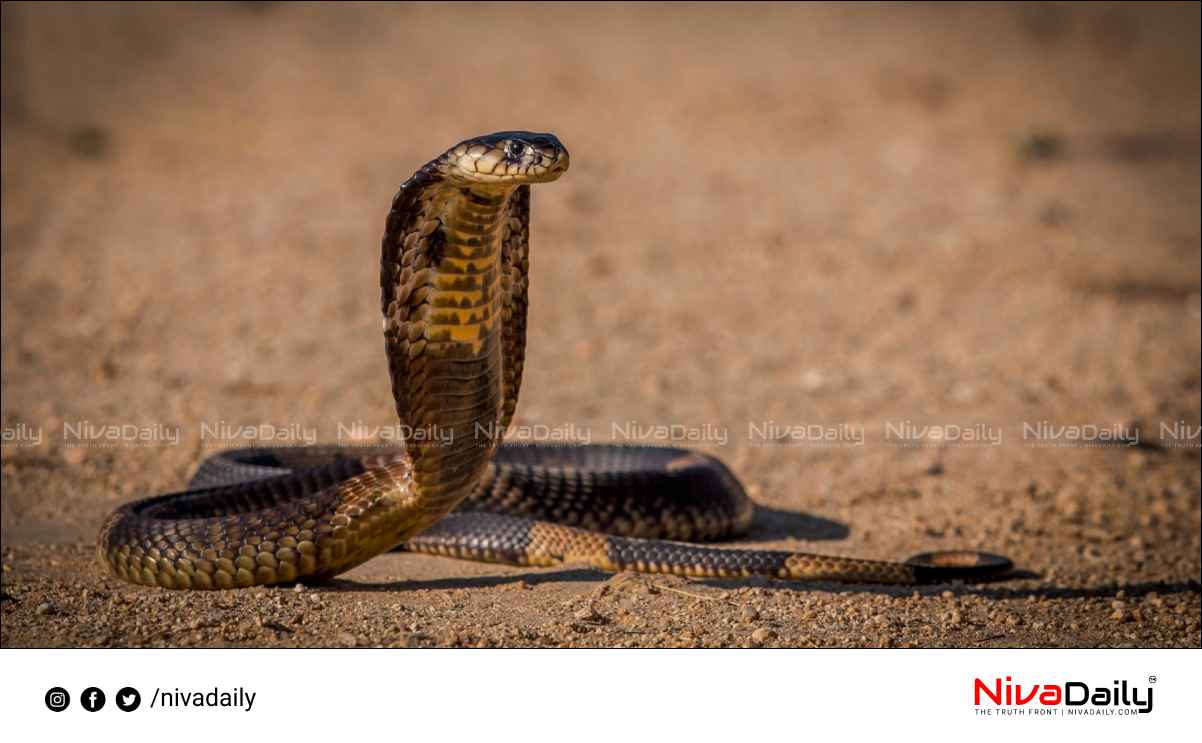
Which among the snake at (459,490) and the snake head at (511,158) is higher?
the snake head at (511,158)

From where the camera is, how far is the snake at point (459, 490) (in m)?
5.37

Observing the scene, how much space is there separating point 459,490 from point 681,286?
8685 millimetres

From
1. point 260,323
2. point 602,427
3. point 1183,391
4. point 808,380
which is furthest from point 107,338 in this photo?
point 1183,391

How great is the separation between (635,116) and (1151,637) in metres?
14.3

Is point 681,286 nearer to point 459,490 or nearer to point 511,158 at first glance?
point 459,490

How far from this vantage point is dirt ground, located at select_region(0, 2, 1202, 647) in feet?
21.9

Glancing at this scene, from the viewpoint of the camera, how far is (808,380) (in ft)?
40.0

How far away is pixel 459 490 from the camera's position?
6031 mm

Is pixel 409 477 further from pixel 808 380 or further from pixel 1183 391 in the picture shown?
pixel 1183 391
